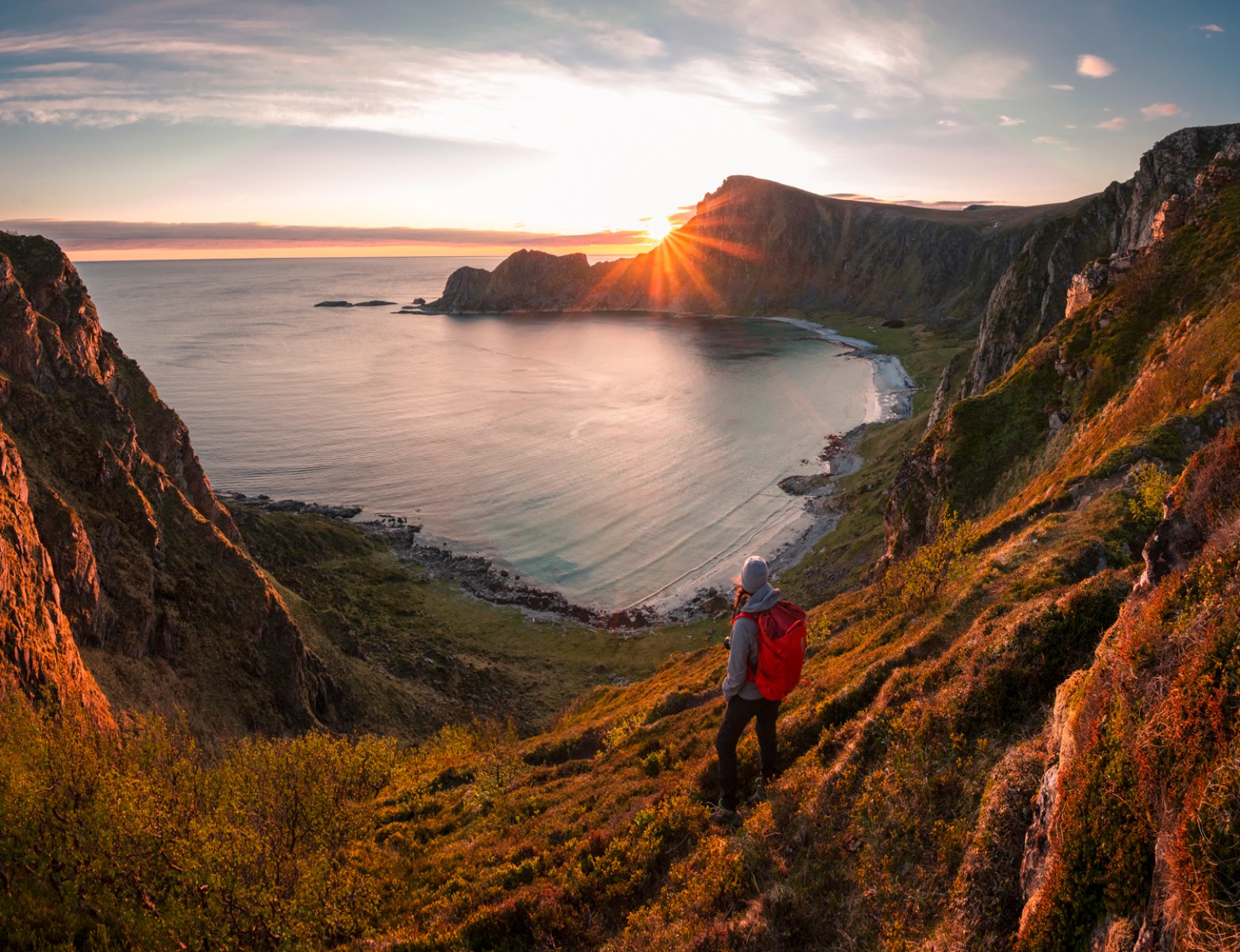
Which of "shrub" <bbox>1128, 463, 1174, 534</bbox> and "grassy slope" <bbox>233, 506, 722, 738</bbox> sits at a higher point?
"shrub" <bbox>1128, 463, 1174, 534</bbox>

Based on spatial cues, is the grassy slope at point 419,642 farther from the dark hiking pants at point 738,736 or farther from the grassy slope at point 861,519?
the dark hiking pants at point 738,736

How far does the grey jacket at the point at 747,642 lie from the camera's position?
375 inches

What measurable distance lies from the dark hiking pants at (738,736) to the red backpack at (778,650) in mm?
418

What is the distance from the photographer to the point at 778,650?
928 centimetres

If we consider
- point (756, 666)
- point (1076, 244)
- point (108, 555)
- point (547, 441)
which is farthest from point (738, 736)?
point (547, 441)

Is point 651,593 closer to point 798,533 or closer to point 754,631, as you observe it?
point 798,533

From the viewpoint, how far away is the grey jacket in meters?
9.53

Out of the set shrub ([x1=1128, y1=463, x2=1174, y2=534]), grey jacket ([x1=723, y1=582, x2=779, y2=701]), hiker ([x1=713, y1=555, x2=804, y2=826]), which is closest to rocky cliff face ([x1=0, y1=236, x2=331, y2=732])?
hiker ([x1=713, y1=555, x2=804, y2=826])

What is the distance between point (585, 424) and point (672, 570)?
160 feet

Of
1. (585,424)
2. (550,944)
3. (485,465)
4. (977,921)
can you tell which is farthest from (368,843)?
(585,424)

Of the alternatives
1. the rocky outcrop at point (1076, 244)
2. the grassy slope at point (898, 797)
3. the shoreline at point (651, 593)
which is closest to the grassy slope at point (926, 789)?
the grassy slope at point (898, 797)

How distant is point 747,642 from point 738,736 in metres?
1.71

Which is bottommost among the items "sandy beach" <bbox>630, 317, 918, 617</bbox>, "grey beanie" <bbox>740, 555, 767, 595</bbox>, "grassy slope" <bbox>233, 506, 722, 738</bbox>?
"grassy slope" <bbox>233, 506, 722, 738</bbox>

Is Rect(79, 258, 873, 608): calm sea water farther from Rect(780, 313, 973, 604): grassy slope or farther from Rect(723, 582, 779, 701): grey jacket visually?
Rect(723, 582, 779, 701): grey jacket
